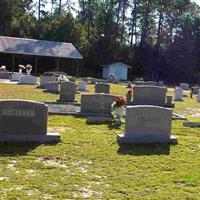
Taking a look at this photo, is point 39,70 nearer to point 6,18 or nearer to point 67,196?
point 6,18

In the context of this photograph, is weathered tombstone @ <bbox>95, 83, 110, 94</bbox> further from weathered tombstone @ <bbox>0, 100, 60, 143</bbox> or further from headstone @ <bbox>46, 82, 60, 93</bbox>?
weathered tombstone @ <bbox>0, 100, 60, 143</bbox>

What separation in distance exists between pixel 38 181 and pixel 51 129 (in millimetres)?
5460

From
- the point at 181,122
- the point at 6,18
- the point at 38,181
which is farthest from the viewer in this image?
the point at 6,18

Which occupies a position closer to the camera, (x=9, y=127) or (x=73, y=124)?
(x=9, y=127)

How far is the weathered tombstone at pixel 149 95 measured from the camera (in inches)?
902

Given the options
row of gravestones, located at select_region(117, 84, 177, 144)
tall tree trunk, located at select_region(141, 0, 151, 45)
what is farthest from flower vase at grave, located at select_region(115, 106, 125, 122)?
tall tree trunk, located at select_region(141, 0, 151, 45)

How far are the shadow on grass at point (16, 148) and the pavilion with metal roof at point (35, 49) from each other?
40.9 m

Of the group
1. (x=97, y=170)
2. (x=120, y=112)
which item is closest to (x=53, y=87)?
(x=120, y=112)

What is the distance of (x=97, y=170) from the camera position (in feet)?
27.5

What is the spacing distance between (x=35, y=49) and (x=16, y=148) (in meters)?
43.2

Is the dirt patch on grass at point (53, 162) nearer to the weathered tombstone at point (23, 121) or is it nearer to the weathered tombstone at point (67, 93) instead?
the weathered tombstone at point (23, 121)

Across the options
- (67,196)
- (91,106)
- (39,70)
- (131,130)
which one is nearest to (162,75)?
(39,70)

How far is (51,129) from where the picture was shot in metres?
12.8

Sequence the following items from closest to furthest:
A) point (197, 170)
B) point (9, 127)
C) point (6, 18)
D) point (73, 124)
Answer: point (197, 170), point (9, 127), point (73, 124), point (6, 18)
